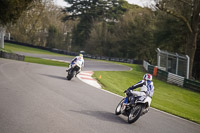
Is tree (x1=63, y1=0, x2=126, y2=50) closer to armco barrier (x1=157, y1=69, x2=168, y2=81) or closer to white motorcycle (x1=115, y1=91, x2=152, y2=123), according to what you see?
armco barrier (x1=157, y1=69, x2=168, y2=81)

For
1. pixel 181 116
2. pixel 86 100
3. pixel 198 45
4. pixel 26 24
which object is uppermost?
pixel 26 24

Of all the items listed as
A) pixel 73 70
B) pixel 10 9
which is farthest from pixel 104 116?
pixel 10 9

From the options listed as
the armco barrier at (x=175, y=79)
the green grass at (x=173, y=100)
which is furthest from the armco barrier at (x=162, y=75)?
the green grass at (x=173, y=100)

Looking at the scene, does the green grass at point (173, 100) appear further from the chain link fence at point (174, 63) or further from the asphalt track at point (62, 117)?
the chain link fence at point (174, 63)

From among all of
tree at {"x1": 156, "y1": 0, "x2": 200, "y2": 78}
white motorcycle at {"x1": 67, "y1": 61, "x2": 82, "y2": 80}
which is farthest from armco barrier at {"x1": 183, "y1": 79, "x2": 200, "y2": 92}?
white motorcycle at {"x1": 67, "y1": 61, "x2": 82, "y2": 80}

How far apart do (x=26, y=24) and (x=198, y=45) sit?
148 ft

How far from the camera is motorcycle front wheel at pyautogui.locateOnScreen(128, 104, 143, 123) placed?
25.2 ft

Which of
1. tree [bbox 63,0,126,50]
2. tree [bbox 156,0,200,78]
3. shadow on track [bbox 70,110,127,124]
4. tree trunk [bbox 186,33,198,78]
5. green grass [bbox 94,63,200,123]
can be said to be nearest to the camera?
shadow on track [bbox 70,110,127,124]

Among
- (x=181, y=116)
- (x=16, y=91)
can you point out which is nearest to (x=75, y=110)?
(x=16, y=91)

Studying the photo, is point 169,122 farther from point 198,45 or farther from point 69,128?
point 198,45

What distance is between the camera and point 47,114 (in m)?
7.28

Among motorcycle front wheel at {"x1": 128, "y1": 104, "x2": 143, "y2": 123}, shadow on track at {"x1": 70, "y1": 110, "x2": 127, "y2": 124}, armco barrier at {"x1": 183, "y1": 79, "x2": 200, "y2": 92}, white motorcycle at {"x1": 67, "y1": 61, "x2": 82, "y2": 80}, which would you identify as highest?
white motorcycle at {"x1": 67, "y1": 61, "x2": 82, "y2": 80}

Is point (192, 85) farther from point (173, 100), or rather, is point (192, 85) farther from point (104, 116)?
point (104, 116)

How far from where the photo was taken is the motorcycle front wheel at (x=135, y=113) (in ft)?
25.2
